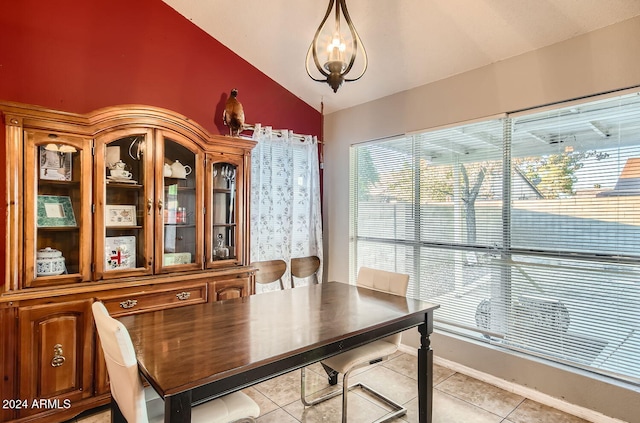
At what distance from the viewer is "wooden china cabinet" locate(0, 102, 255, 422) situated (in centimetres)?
202

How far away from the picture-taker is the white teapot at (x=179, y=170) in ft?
8.79

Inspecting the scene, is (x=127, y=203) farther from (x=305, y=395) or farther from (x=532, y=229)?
(x=532, y=229)

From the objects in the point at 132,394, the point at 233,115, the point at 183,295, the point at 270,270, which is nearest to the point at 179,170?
the point at 233,115

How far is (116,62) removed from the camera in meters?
2.69

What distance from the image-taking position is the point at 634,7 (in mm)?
2047

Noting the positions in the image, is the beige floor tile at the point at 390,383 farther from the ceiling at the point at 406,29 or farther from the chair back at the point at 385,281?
the ceiling at the point at 406,29

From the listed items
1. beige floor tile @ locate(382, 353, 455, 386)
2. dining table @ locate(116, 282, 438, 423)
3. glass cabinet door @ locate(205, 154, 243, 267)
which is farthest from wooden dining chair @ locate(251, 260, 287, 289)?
beige floor tile @ locate(382, 353, 455, 386)

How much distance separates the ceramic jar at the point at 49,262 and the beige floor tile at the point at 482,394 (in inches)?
110

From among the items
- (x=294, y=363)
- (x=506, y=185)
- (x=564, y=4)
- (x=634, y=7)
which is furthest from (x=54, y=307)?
(x=634, y=7)

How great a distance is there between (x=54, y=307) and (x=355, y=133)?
2981mm

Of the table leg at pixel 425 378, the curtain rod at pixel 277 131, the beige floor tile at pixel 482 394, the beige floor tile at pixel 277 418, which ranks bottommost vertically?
the beige floor tile at pixel 482 394

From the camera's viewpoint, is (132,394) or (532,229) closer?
(132,394)

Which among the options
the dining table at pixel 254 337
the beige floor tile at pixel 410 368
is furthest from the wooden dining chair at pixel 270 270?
the beige floor tile at pixel 410 368

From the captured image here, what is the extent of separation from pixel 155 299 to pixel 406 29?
9.00 feet
